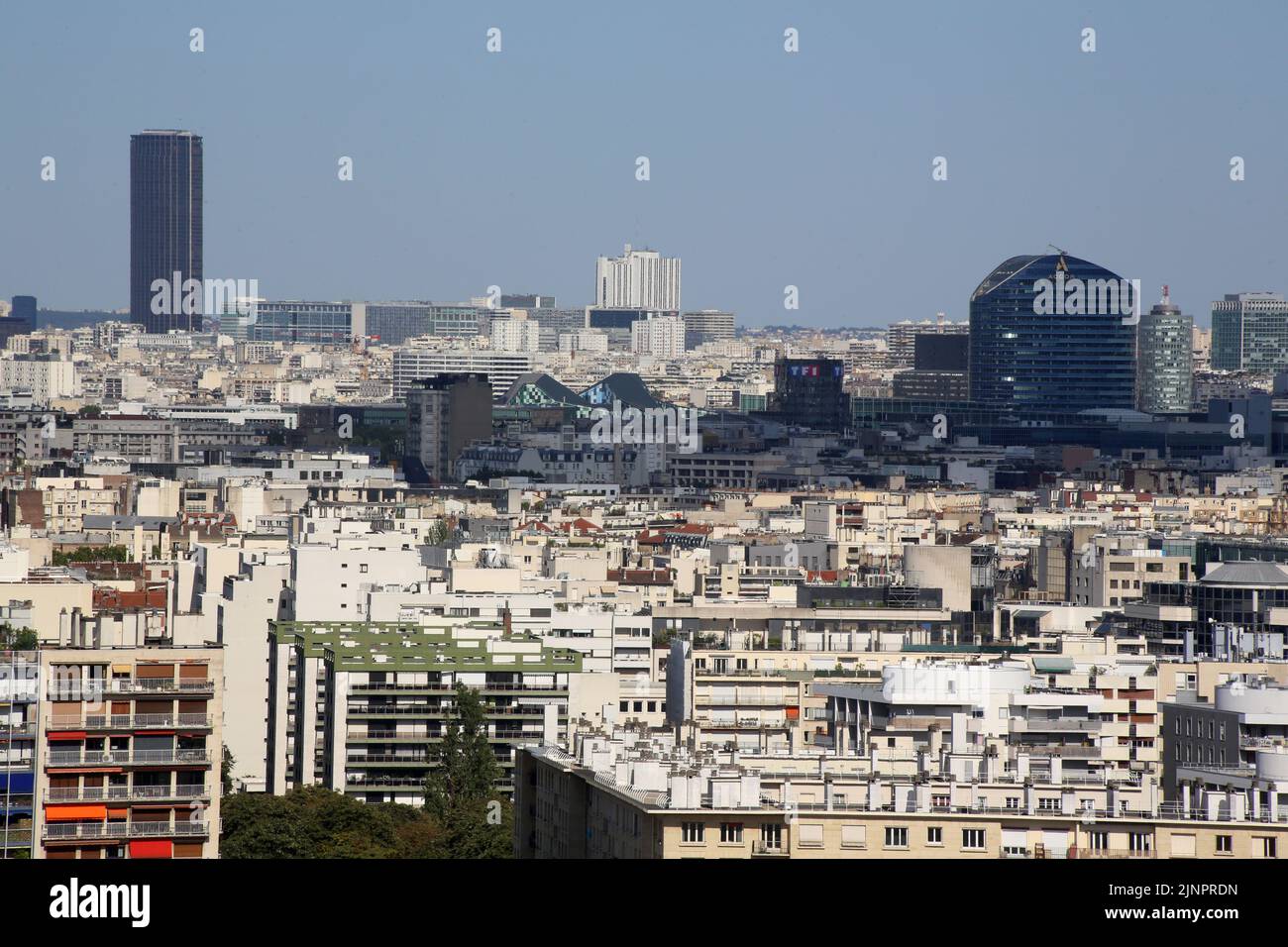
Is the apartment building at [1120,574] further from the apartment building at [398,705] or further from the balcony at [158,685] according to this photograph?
the balcony at [158,685]

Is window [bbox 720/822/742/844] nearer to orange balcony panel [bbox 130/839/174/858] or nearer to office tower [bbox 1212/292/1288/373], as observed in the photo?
orange balcony panel [bbox 130/839/174/858]

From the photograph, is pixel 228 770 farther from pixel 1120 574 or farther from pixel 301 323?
pixel 301 323

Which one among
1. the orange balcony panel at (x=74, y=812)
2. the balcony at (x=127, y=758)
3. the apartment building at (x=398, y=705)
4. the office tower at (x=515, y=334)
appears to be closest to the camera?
the orange balcony panel at (x=74, y=812)

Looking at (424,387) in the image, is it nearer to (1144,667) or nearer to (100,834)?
(1144,667)

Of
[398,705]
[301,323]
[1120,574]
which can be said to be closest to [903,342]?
[301,323]

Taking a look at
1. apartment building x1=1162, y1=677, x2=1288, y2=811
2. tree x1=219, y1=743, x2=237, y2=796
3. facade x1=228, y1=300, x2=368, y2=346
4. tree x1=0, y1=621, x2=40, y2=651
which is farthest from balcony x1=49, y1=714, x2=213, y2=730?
facade x1=228, y1=300, x2=368, y2=346

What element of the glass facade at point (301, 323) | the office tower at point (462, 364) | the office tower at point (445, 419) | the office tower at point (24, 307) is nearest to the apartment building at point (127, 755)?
the office tower at point (445, 419)
